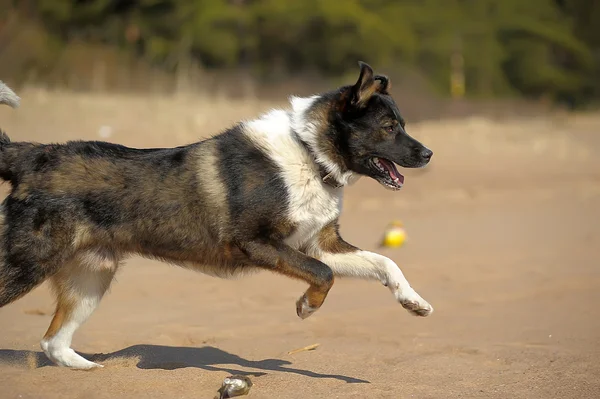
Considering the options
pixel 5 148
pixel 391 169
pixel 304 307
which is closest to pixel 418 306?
pixel 304 307

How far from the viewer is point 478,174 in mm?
16219

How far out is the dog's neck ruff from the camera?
6012 mm

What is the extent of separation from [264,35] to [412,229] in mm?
12499

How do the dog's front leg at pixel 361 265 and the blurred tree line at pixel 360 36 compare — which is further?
the blurred tree line at pixel 360 36

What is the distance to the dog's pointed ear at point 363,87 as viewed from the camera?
5914 millimetres

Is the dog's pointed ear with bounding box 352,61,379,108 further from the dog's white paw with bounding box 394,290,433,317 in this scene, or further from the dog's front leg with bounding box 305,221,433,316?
the dog's white paw with bounding box 394,290,433,317

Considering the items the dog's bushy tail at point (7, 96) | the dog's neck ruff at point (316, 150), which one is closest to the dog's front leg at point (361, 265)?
the dog's neck ruff at point (316, 150)

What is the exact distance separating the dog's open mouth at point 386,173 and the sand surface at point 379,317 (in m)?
1.28

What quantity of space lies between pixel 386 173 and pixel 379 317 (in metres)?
2.31

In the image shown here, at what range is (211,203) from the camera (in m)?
5.91

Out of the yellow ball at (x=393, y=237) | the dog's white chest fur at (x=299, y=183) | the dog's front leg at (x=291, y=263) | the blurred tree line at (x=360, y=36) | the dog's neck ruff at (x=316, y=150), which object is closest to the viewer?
the dog's front leg at (x=291, y=263)

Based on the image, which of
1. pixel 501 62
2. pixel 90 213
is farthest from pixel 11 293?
pixel 501 62

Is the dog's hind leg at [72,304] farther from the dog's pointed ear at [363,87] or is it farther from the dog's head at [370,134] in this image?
the dog's pointed ear at [363,87]

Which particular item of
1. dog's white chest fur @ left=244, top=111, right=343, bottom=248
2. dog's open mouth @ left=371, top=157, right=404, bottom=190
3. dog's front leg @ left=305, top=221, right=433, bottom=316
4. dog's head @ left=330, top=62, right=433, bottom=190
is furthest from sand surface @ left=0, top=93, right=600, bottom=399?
dog's head @ left=330, top=62, right=433, bottom=190
